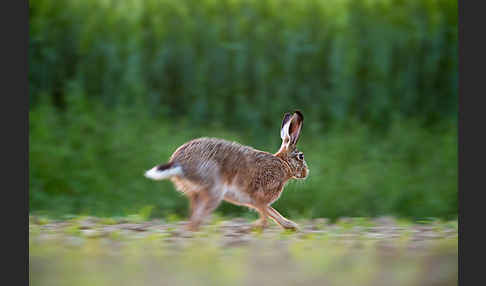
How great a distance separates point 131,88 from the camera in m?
8.84

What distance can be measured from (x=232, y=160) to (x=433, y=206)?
3255 millimetres

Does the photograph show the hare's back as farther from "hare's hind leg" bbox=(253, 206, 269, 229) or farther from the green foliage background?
the green foliage background

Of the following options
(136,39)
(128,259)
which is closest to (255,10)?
(136,39)

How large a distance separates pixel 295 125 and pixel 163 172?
138cm

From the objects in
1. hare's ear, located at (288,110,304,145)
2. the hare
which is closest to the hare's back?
the hare

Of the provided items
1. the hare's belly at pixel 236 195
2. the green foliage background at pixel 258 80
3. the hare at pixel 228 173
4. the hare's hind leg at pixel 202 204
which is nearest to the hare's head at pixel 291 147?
the hare at pixel 228 173

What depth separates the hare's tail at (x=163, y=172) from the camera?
5129mm

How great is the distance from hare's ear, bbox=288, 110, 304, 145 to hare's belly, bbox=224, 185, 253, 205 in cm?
76

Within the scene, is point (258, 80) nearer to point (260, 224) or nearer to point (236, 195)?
point (260, 224)

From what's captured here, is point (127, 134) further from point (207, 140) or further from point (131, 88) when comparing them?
point (207, 140)

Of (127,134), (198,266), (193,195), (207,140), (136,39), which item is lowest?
(198,266)

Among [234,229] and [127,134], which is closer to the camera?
[234,229]

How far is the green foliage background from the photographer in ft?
27.7

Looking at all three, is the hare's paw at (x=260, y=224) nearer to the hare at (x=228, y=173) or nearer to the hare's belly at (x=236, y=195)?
the hare at (x=228, y=173)
